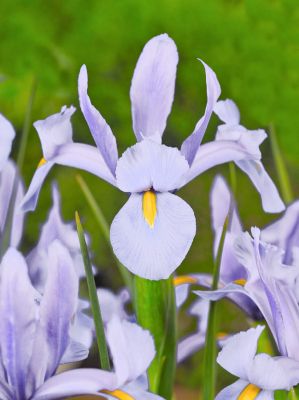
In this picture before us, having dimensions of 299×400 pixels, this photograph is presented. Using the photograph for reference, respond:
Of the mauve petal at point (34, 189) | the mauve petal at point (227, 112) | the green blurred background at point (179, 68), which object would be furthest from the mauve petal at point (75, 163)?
the green blurred background at point (179, 68)

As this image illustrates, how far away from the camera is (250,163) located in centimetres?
64

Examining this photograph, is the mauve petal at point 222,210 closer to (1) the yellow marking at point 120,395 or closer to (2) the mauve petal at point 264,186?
(2) the mauve petal at point 264,186

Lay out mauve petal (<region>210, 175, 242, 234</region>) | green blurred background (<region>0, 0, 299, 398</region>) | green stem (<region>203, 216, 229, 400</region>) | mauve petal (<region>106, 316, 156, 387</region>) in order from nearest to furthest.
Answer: mauve petal (<region>106, 316, 156, 387</region>) → green stem (<region>203, 216, 229, 400</region>) → mauve petal (<region>210, 175, 242, 234</region>) → green blurred background (<region>0, 0, 299, 398</region>)

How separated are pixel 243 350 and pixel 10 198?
0.70 ft

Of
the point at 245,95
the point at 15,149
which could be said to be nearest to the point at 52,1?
the point at 15,149

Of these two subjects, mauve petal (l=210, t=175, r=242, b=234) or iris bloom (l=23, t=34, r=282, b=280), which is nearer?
iris bloom (l=23, t=34, r=282, b=280)

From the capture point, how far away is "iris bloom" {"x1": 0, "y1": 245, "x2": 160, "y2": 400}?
467mm

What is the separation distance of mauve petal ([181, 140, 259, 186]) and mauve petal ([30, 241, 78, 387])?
14cm

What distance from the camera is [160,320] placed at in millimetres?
580

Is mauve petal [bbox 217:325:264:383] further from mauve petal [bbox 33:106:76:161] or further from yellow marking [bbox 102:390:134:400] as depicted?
mauve petal [bbox 33:106:76:161]

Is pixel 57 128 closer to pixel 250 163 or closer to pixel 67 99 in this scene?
pixel 250 163

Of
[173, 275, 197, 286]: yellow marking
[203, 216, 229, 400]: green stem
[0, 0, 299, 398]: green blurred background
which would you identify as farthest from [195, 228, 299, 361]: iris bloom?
[0, 0, 299, 398]: green blurred background

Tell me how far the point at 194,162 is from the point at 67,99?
1120 millimetres

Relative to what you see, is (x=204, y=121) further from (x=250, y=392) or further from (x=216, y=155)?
(x=250, y=392)
